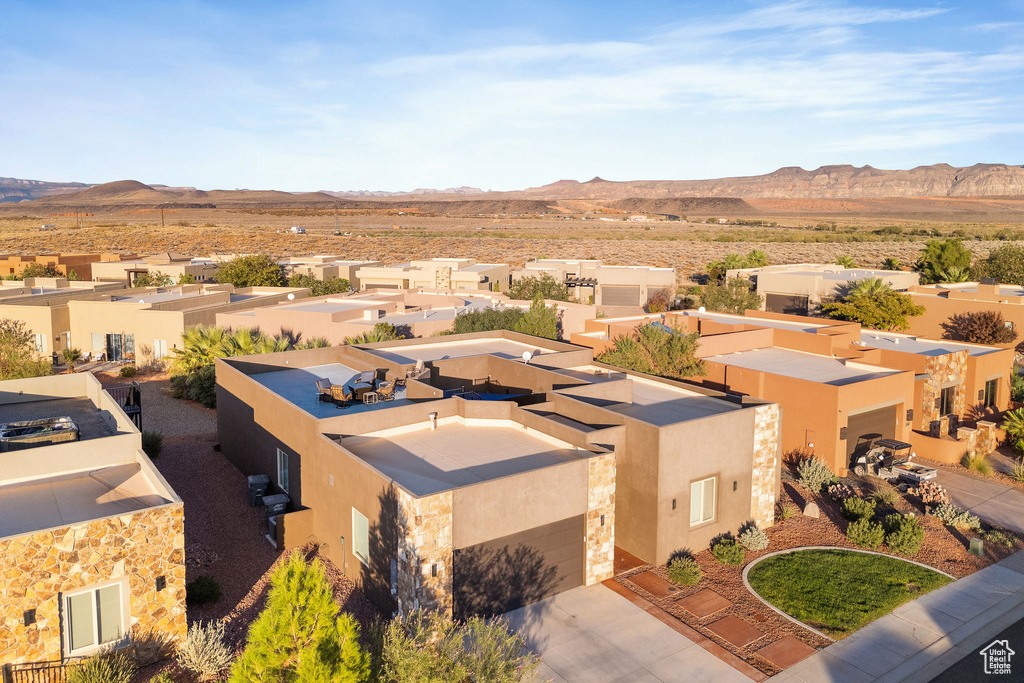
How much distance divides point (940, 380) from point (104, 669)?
88.4 ft

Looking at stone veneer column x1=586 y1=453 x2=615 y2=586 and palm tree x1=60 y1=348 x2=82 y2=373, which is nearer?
stone veneer column x1=586 y1=453 x2=615 y2=586

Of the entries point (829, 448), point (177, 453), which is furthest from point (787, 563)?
point (177, 453)

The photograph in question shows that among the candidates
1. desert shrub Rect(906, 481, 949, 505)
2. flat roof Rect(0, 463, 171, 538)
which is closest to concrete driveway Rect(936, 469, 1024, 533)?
desert shrub Rect(906, 481, 949, 505)

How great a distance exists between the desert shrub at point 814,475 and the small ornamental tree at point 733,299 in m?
25.7

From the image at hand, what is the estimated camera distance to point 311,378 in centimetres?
2300

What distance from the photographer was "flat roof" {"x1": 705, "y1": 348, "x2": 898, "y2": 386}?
2444cm

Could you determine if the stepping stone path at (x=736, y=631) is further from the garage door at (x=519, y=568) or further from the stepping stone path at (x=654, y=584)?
the garage door at (x=519, y=568)

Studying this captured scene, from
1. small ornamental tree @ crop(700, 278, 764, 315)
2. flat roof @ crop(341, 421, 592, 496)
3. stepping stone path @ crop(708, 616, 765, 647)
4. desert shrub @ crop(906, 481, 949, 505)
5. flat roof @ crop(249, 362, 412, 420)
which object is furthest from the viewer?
small ornamental tree @ crop(700, 278, 764, 315)

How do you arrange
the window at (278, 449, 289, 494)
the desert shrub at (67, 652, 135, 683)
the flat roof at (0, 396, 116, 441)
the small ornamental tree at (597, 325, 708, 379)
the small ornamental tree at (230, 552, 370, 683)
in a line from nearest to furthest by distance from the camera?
the small ornamental tree at (230, 552, 370, 683) → the desert shrub at (67, 652, 135, 683) → the flat roof at (0, 396, 116, 441) → the window at (278, 449, 289, 494) → the small ornamental tree at (597, 325, 708, 379)

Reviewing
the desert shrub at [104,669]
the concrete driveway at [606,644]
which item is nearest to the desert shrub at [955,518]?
the concrete driveway at [606,644]

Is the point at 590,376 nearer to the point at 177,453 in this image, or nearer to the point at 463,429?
the point at 463,429

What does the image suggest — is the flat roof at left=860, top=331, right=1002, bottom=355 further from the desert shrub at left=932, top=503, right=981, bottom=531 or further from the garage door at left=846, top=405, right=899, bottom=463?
the desert shrub at left=932, top=503, right=981, bottom=531

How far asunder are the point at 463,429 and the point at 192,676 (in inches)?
321

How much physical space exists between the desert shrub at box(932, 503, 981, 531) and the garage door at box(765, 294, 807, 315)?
1176 inches
